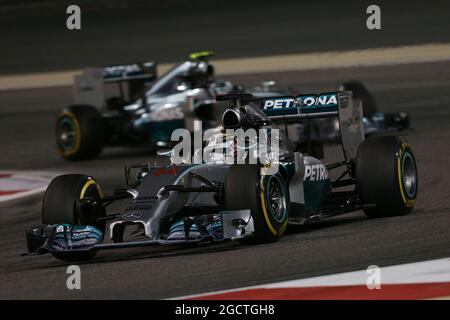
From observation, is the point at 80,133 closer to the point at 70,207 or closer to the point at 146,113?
the point at 146,113

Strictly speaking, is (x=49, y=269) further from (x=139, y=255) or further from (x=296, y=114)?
(x=296, y=114)

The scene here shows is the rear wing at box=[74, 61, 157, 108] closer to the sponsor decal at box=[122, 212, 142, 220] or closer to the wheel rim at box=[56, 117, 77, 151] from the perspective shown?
the wheel rim at box=[56, 117, 77, 151]

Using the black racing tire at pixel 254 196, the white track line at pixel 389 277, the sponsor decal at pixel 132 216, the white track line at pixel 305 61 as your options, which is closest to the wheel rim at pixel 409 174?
the black racing tire at pixel 254 196

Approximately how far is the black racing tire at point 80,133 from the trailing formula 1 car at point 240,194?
5.68 meters

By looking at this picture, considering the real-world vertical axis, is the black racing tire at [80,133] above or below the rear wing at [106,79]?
below

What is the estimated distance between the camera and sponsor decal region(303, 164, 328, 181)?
10.1 m

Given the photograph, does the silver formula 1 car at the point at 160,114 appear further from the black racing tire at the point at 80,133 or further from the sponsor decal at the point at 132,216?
the sponsor decal at the point at 132,216

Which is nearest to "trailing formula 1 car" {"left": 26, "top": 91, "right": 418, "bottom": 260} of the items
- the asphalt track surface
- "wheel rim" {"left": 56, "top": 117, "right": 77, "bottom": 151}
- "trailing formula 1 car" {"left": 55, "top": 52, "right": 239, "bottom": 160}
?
the asphalt track surface

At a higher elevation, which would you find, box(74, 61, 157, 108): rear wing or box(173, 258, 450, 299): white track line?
box(74, 61, 157, 108): rear wing

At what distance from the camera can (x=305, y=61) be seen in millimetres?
21547

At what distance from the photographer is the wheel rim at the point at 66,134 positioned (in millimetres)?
16578

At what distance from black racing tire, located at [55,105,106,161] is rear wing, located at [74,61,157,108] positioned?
0.52 meters

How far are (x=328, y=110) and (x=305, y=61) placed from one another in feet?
36.3

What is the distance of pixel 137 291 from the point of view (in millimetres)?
7977
